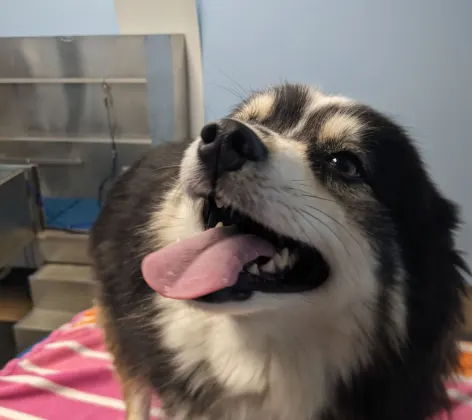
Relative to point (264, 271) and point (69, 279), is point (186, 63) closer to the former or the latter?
point (69, 279)

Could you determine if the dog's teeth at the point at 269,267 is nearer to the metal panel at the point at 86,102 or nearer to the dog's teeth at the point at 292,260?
the dog's teeth at the point at 292,260

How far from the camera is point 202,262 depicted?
0.73 m

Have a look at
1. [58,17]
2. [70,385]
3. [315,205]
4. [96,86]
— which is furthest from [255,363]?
[58,17]

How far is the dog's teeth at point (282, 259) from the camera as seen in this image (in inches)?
30.3

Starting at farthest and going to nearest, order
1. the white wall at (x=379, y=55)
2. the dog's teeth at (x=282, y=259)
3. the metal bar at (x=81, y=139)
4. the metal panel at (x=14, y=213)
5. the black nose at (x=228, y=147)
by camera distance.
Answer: the metal bar at (x=81, y=139), the metal panel at (x=14, y=213), the white wall at (x=379, y=55), the dog's teeth at (x=282, y=259), the black nose at (x=228, y=147)

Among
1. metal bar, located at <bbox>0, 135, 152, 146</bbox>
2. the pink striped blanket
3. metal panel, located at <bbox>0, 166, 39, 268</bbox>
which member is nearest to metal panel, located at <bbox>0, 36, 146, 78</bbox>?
metal bar, located at <bbox>0, 135, 152, 146</bbox>

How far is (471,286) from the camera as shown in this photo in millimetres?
1729

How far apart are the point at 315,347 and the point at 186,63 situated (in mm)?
1425

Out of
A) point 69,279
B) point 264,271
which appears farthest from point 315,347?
point 69,279

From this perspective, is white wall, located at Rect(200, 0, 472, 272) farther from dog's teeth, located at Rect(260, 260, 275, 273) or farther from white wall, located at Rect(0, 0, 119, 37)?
dog's teeth, located at Rect(260, 260, 275, 273)

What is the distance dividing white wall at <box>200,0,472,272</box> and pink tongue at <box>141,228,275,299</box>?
1.08m

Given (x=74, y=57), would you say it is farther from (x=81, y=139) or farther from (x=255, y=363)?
(x=255, y=363)

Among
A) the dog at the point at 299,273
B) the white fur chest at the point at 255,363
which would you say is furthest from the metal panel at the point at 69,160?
the white fur chest at the point at 255,363

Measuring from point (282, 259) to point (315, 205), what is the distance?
0.09 m
